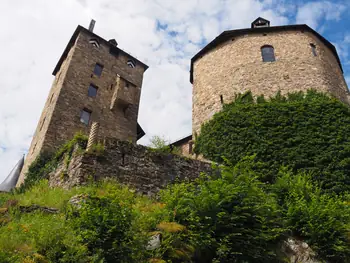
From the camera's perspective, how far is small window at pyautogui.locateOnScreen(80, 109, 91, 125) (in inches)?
752

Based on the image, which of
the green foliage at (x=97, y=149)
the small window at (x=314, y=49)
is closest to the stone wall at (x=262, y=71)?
the small window at (x=314, y=49)

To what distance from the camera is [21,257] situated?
504 centimetres

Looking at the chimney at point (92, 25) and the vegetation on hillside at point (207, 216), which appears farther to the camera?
the chimney at point (92, 25)

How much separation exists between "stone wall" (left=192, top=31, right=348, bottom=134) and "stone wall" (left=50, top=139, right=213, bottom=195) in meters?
5.28

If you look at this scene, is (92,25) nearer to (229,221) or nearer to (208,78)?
(208,78)

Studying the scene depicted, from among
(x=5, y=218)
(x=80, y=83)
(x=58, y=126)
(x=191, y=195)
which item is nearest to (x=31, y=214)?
(x=5, y=218)

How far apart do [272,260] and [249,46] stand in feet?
42.3

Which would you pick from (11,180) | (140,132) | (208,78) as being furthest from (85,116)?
(208,78)

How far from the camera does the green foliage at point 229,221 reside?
692 cm

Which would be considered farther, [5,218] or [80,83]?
[80,83]

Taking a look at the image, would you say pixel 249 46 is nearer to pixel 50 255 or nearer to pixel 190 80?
pixel 190 80

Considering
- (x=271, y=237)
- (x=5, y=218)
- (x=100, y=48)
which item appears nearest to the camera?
(x=5, y=218)

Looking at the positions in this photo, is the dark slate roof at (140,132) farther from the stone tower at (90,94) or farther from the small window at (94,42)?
the small window at (94,42)

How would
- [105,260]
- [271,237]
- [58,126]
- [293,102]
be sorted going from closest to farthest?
[105,260]
[271,237]
[293,102]
[58,126]
